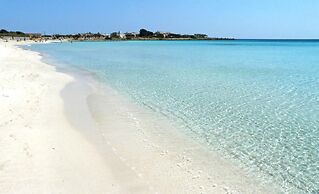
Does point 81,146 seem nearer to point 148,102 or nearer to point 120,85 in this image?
point 148,102

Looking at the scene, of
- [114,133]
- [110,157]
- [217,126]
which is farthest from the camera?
[217,126]

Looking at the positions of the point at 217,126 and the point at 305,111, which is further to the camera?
the point at 305,111

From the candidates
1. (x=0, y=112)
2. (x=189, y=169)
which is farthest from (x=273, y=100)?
(x=0, y=112)

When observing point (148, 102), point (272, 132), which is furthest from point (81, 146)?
point (148, 102)

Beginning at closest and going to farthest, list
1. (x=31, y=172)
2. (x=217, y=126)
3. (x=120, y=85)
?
1. (x=31, y=172)
2. (x=217, y=126)
3. (x=120, y=85)

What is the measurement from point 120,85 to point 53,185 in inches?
542

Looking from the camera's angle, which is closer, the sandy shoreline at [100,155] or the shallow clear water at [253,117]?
the sandy shoreline at [100,155]

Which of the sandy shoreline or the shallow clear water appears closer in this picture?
the sandy shoreline

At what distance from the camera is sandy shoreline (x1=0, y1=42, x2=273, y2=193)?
22.7ft

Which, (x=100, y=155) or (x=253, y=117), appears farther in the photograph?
(x=253, y=117)

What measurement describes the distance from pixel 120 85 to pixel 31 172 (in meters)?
13.2

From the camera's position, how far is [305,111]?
1348 centimetres

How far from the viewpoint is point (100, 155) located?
28.0ft

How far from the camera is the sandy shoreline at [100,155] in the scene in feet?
22.7
